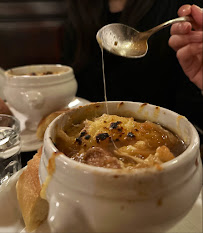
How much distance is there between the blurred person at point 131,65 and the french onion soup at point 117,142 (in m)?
1.63

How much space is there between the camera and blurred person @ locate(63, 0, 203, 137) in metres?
2.31

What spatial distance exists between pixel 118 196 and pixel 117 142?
23 centimetres

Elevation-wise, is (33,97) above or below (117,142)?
below

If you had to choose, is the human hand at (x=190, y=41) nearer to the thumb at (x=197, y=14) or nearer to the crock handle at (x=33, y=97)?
the thumb at (x=197, y=14)

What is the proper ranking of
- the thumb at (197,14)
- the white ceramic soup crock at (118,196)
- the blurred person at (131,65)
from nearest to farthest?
the white ceramic soup crock at (118,196)
the thumb at (197,14)
the blurred person at (131,65)

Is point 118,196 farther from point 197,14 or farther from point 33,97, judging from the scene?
point 33,97

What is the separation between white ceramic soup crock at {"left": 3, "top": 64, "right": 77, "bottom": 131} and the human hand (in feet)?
2.21

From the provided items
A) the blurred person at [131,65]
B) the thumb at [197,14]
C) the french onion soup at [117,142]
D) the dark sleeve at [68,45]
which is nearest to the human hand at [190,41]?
the thumb at [197,14]

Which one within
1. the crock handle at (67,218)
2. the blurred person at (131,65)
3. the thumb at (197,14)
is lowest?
the blurred person at (131,65)

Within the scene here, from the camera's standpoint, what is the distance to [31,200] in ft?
2.50

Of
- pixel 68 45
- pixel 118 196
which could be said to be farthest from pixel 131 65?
pixel 118 196

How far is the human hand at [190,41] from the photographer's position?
1054 millimetres

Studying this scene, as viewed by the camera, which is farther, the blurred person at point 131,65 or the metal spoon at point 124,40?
the blurred person at point 131,65

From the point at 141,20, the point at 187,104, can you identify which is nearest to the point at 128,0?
the point at 141,20
